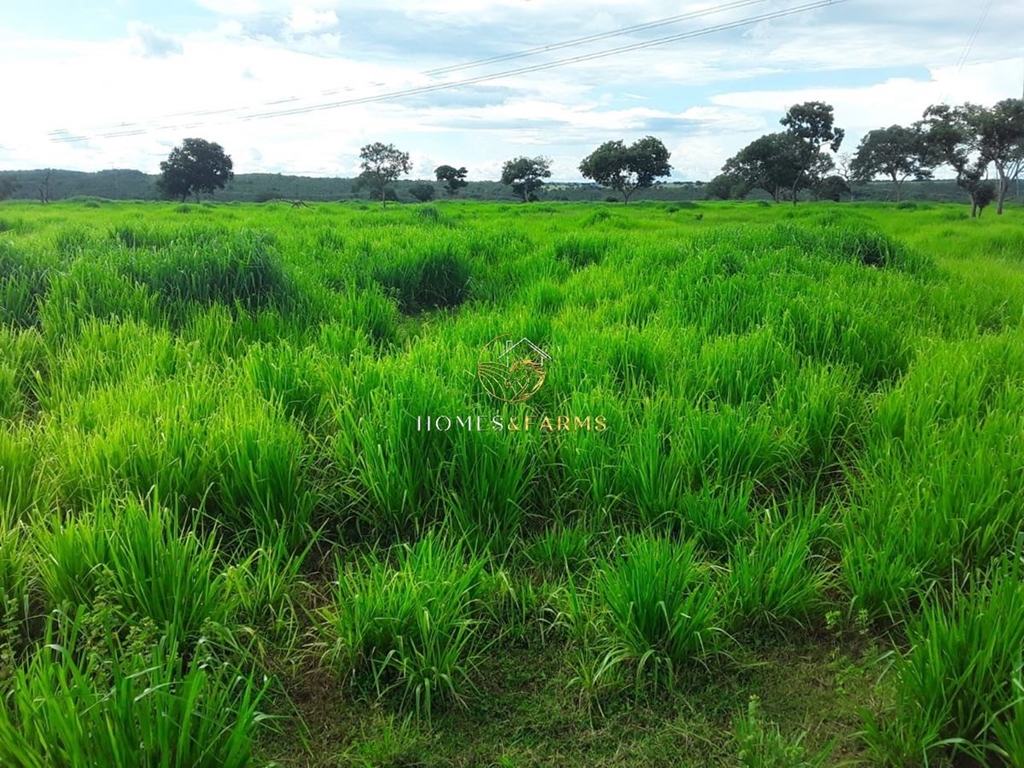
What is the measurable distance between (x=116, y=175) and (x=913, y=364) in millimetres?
73552

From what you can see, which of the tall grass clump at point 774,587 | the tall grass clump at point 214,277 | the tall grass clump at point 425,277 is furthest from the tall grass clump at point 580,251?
the tall grass clump at point 774,587

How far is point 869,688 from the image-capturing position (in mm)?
Answer: 1875

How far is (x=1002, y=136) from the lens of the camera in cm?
2561

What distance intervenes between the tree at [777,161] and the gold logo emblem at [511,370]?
148 ft

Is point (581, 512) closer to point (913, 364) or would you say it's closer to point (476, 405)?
point (476, 405)

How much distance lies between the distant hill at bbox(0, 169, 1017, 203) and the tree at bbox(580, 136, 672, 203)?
2482 mm

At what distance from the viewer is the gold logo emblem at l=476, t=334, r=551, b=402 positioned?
3.39 m

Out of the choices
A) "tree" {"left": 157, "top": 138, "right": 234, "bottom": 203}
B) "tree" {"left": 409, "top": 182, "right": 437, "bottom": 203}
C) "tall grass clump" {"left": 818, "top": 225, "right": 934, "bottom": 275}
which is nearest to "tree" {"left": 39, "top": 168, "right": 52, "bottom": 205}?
"tree" {"left": 157, "top": 138, "right": 234, "bottom": 203}

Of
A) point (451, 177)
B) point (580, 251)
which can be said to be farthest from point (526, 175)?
point (580, 251)

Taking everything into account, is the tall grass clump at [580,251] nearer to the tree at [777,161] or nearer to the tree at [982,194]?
the tree at [982,194]

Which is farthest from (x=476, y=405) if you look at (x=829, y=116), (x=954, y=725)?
(x=829, y=116)

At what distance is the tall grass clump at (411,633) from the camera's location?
1858 mm

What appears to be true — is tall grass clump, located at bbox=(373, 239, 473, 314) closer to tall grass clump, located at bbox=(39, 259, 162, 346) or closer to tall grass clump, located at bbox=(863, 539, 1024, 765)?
tall grass clump, located at bbox=(39, 259, 162, 346)

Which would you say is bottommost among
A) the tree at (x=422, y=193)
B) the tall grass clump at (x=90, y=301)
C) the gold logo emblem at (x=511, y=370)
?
the gold logo emblem at (x=511, y=370)
